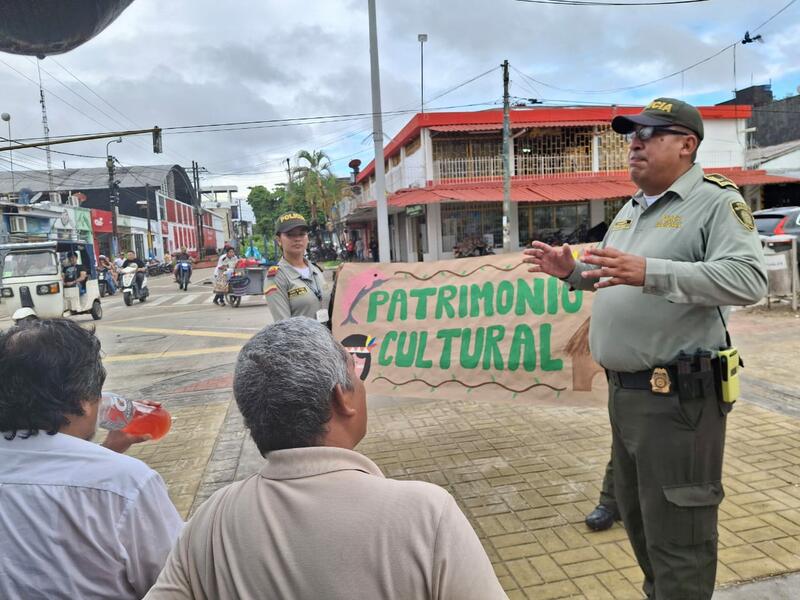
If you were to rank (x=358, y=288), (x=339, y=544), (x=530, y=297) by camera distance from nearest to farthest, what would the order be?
(x=339, y=544), (x=530, y=297), (x=358, y=288)

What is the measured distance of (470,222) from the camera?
84.4 ft

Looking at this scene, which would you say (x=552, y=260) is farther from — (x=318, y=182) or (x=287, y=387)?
(x=318, y=182)

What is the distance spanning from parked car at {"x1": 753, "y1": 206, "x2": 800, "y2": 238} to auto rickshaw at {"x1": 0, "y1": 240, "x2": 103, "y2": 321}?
573 inches

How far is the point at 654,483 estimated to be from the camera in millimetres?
→ 2180

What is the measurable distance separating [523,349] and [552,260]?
1.55m

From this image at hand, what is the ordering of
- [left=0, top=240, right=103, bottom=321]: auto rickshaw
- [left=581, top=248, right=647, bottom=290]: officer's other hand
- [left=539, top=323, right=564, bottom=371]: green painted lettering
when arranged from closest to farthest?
[left=581, top=248, right=647, bottom=290]: officer's other hand, [left=539, top=323, right=564, bottom=371]: green painted lettering, [left=0, top=240, right=103, bottom=321]: auto rickshaw

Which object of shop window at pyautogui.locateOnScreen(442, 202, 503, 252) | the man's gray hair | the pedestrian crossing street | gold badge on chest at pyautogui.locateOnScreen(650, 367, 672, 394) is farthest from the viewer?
shop window at pyautogui.locateOnScreen(442, 202, 503, 252)

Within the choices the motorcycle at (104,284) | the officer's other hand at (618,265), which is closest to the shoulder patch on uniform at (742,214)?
the officer's other hand at (618,265)

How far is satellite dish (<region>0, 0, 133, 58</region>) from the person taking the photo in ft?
5.47

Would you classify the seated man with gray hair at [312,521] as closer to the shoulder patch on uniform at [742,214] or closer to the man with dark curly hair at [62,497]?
the man with dark curly hair at [62,497]

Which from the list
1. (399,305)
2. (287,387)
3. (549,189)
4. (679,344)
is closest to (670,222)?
(679,344)

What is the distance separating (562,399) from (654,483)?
5.12 ft

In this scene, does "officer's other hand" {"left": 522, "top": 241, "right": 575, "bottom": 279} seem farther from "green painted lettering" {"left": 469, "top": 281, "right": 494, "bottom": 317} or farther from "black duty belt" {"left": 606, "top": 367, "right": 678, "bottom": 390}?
"green painted lettering" {"left": 469, "top": 281, "right": 494, "bottom": 317}

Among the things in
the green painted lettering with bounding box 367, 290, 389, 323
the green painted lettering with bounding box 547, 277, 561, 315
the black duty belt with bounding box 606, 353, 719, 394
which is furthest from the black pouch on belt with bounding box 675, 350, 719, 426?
the green painted lettering with bounding box 367, 290, 389, 323
